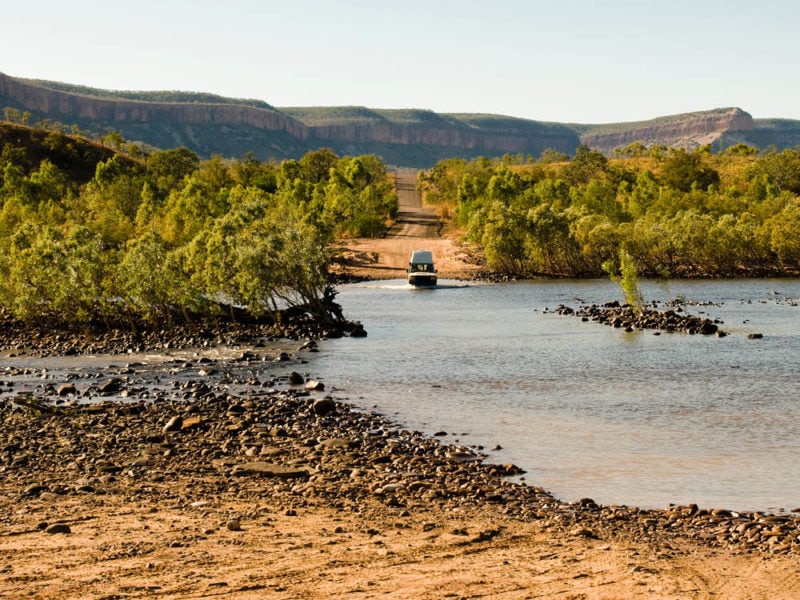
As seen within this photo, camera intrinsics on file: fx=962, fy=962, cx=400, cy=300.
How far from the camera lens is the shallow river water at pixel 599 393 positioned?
25.8 m

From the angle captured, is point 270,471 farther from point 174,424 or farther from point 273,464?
point 174,424

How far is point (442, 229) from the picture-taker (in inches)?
6240

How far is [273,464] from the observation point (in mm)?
25438

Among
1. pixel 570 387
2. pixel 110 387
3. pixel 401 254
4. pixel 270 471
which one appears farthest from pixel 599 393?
pixel 401 254

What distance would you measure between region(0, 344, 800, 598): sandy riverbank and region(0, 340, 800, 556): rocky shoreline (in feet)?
0.26

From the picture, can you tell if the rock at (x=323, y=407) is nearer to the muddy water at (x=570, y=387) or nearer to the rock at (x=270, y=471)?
the muddy water at (x=570, y=387)

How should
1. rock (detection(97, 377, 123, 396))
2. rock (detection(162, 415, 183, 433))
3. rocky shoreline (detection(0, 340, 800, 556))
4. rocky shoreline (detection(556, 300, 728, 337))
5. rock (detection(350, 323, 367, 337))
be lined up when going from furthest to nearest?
rocky shoreline (detection(556, 300, 728, 337))
rock (detection(350, 323, 367, 337))
rock (detection(97, 377, 123, 396))
rock (detection(162, 415, 183, 433))
rocky shoreline (detection(0, 340, 800, 556))

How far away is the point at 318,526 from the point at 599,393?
74.9 ft

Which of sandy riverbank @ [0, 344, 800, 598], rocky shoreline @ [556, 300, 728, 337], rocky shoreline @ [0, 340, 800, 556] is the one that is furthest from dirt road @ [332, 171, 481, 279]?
sandy riverbank @ [0, 344, 800, 598]

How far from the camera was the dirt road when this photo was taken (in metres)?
110

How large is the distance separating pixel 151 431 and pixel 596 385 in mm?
20285

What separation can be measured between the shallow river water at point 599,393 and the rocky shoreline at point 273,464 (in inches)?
77.8

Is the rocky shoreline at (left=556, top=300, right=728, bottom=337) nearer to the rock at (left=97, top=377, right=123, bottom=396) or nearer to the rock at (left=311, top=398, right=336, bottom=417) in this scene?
the rock at (left=311, top=398, right=336, bottom=417)

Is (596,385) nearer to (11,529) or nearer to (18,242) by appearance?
(11,529)
